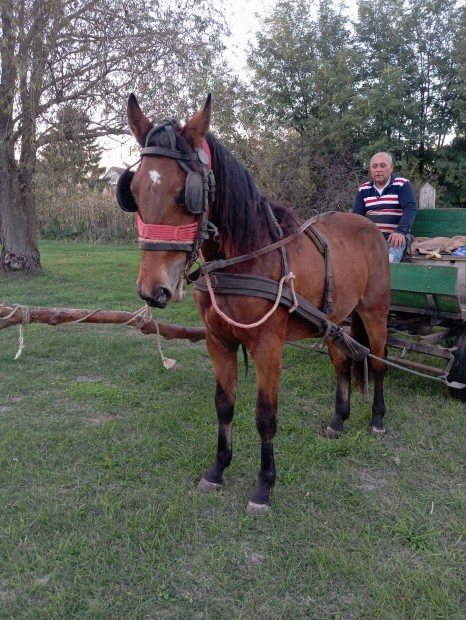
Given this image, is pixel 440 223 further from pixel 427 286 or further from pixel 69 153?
pixel 69 153

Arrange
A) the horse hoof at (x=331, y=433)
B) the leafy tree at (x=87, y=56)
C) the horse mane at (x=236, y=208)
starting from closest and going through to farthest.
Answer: the horse mane at (x=236, y=208) → the horse hoof at (x=331, y=433) → the leafy tree at (x=87, y=56)

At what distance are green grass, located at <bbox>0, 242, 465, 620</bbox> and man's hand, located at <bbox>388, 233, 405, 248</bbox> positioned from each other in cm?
146

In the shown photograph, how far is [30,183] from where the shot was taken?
467 inches

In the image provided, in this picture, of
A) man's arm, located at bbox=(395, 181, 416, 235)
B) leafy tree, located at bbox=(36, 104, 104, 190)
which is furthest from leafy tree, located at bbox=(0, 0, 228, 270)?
man's arm, located at bbox=(395, 181, 416, 235)

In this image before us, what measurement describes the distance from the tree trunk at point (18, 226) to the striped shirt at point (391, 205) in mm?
9571

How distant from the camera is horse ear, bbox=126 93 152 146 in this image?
2307 mm

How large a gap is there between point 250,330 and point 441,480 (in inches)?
67.1

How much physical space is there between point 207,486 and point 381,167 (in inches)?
131

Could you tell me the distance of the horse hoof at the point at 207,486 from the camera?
3.01m

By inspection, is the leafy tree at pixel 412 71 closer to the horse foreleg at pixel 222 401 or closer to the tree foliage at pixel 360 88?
the tree foliage at pixel 360 88

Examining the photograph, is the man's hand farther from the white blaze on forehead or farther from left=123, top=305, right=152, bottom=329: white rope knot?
the white blaze on forehead

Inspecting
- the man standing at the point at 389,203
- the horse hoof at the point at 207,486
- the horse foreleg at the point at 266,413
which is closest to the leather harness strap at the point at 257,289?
the horse foreleg at the point at 266,413

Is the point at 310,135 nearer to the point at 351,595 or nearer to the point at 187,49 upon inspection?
the point at 187,49

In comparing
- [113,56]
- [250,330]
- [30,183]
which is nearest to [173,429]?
[250,330]
